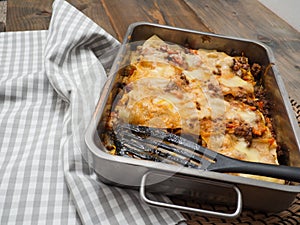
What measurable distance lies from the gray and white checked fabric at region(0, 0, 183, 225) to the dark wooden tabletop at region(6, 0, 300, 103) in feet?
0.61

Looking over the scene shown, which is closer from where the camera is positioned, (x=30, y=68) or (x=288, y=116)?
(x=288, y=116)

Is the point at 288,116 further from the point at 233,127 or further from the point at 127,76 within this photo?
the point at 127,76

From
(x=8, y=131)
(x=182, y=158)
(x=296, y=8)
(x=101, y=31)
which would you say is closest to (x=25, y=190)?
(x=8, y=131)

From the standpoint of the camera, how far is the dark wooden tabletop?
63.4 inches

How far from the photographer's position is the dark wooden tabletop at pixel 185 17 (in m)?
1.61

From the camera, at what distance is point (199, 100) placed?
1062 millimetres

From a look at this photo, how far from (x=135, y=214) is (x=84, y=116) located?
349mm

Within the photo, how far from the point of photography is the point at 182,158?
864mm

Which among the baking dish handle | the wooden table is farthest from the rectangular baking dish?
the wooden table

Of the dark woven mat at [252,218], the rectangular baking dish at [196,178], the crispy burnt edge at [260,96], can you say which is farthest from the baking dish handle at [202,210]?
the crispy burnt edge at [260,96]

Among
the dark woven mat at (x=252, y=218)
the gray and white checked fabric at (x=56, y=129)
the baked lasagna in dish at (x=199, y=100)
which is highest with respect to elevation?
the baked lasagna in dish at (x=199, y=100)

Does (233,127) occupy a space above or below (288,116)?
below

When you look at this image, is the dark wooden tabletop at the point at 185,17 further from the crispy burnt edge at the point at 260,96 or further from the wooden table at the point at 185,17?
the crispy burnt edge at the point at 260,96

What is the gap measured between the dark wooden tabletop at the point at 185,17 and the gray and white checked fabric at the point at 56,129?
0.61ft
